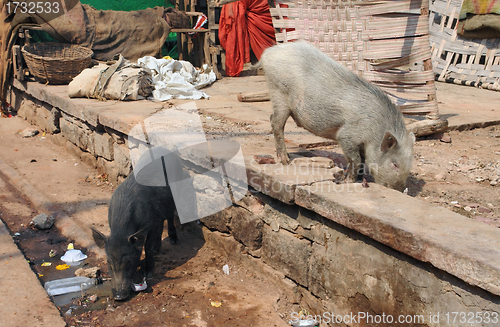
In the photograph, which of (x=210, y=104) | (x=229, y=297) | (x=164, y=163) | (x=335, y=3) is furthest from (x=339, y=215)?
(x=210, y=104)

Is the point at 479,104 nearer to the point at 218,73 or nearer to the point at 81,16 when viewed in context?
the point at 218,73

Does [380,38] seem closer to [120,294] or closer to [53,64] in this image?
[120,294]

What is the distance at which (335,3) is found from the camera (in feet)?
17.7

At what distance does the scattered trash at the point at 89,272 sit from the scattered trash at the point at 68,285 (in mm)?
48

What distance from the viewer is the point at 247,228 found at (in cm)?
386

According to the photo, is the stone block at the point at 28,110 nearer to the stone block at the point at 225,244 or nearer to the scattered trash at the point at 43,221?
the scattered trash at the point at 43,221

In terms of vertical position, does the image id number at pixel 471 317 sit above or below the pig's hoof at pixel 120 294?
above

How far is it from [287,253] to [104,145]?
3479 mm

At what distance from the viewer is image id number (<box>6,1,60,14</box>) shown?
8.02 m

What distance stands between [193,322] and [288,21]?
4195mm

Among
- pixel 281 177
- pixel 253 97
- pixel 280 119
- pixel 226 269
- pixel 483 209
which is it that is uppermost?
pixel 280 119

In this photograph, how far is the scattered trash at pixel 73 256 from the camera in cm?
412

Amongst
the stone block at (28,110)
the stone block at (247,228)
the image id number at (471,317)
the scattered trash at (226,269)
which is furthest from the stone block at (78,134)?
the image id number at (471,317)

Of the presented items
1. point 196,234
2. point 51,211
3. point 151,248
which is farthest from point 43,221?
point 196,234
